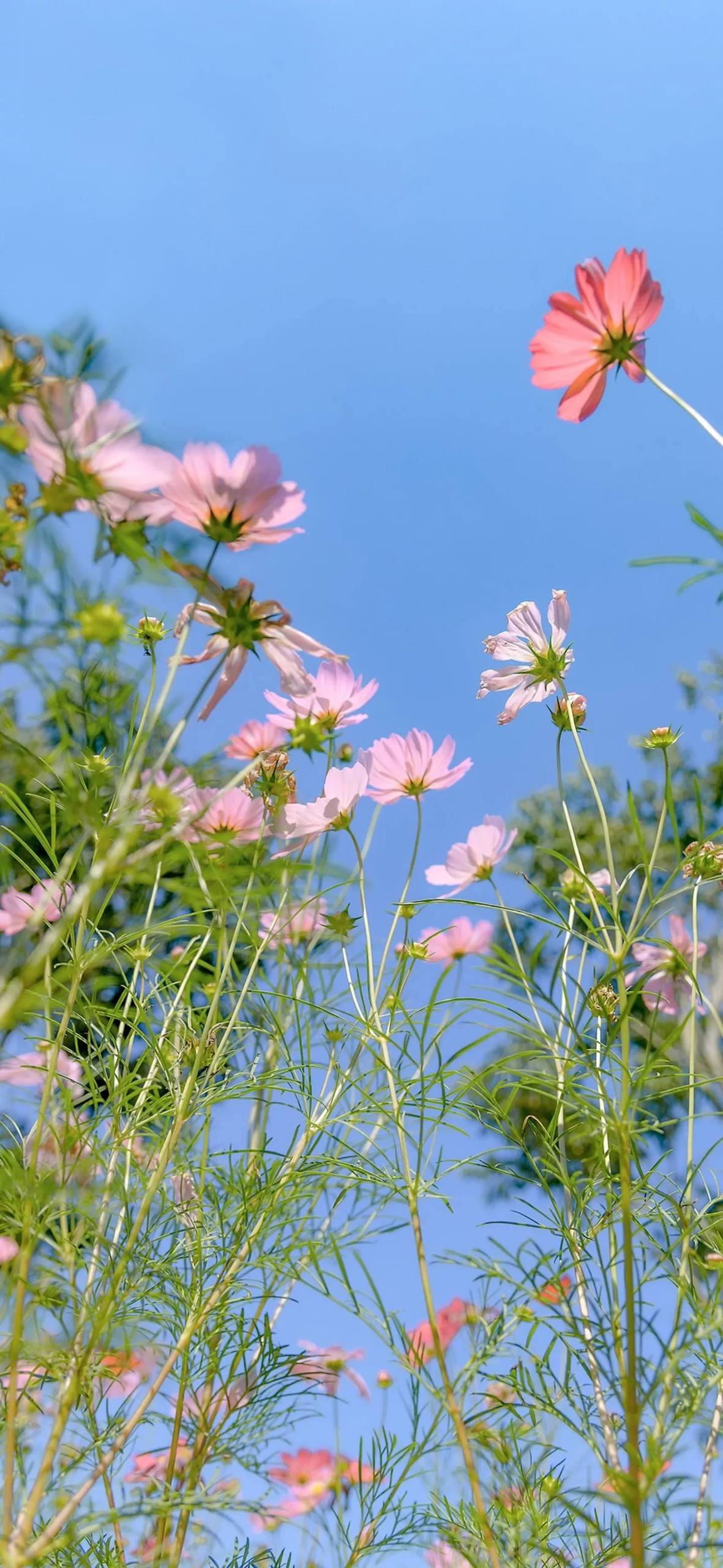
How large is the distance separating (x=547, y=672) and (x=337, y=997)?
451 mm

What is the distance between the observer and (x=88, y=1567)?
0.77 meters

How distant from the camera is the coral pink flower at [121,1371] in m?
0.75

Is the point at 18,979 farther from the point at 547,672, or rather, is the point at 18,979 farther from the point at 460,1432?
the point at 547,672

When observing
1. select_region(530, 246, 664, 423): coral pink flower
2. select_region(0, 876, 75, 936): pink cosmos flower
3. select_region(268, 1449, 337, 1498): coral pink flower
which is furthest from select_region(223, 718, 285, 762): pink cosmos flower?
select_region(268, 1449, 337, 1498): coral pink flower

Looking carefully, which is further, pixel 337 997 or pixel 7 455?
pixel 337 997

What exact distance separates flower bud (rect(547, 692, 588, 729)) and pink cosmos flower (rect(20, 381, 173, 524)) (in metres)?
0.58

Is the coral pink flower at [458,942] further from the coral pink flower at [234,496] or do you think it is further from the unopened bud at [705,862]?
the coral pink flower at [234,496]

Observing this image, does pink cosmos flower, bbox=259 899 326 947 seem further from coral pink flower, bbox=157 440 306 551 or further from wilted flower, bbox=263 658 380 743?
coral pink flower, bbox=157 440 306 551

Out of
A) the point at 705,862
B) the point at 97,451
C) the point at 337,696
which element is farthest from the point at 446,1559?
the point at 97,451

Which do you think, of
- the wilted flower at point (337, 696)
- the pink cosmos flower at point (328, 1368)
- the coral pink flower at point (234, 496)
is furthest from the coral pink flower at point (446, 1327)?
the coral pink flower at point (234, 496)

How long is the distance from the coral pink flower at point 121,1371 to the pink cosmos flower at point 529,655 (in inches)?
27.1

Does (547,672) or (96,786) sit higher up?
(547,672)

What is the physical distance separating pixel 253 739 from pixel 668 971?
55cm

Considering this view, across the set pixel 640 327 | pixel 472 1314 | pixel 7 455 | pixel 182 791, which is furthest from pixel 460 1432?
pixel 640 327
